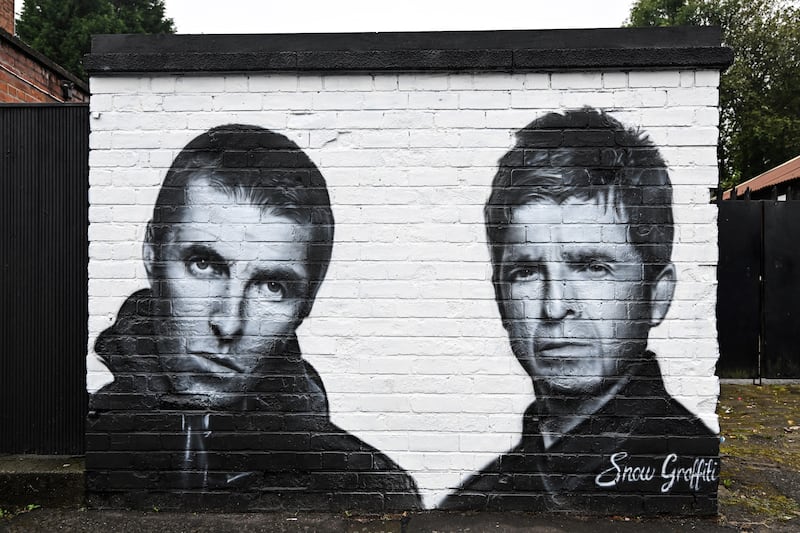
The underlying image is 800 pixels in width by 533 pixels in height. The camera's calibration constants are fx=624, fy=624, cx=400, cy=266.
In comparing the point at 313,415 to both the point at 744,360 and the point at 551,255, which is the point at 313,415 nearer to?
the point at 551,255

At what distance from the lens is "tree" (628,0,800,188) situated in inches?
882

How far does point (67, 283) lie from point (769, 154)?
2565 cm

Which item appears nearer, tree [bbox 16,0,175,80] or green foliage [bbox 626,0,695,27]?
tree [bbox 16,0,175,80]

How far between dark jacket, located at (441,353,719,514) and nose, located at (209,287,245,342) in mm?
1549

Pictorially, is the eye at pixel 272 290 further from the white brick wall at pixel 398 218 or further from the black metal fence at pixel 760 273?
the black metal fence at pixel 760 273

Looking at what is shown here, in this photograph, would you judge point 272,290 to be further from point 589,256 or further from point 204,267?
point 589,256

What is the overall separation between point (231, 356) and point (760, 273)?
18.8 feet

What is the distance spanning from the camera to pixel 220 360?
140 inches

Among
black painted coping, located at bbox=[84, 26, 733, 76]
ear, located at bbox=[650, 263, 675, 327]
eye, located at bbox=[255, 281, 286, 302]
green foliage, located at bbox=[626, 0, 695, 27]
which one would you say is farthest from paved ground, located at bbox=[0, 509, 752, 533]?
green foliage, located at bbox=[626, 0, 695, 27]

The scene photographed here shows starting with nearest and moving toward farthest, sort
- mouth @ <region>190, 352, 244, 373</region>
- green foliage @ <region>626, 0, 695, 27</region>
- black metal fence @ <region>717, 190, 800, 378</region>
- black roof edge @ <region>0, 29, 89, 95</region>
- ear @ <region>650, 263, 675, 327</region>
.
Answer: ear @ <region>650, 263, 675, 327</region> → mouth @ <region>190, 352, 244, 373</region> → black roof edge @ <region>0, 29, 89, 95</region> → black metal fence @ <region>717, 190, 800, 378</region> → green foliage @ <region>626, 0, 695, 27</region>

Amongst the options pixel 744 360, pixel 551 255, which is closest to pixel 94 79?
pixel 551 255

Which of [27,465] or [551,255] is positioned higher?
[551,255]

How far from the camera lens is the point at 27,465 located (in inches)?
147

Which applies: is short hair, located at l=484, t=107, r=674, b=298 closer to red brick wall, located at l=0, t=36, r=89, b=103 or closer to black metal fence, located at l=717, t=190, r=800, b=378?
black metal fence, located at l=717, t=190, r=800, b=378
